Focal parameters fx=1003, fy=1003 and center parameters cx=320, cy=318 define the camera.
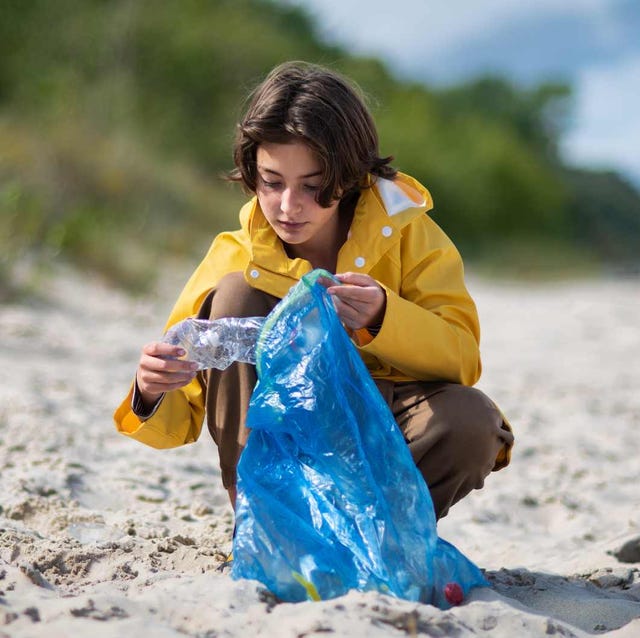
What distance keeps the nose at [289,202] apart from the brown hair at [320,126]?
0.18 ft

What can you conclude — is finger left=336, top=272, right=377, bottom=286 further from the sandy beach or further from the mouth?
the sandy beach

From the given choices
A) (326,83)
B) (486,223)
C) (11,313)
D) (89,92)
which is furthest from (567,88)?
(326,83)

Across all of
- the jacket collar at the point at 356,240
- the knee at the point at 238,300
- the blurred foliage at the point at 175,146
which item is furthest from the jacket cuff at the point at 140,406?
the blurred foliage at the point at 175,146

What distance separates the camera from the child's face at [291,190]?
212 cm

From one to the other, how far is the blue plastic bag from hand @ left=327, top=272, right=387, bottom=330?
31 millimetres

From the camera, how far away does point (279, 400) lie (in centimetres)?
198

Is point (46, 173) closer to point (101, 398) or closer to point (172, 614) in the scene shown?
point (101, 398)

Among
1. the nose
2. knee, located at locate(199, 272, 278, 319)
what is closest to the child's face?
the nose

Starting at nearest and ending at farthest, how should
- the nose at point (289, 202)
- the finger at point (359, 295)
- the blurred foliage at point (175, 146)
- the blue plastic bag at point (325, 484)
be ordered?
the blue plastic bag at point (325, 484) < the finger at point (359, 295) < the nose at point (289, 202) < the blurred foliage at point (175, 146)

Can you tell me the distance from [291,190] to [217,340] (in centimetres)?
36

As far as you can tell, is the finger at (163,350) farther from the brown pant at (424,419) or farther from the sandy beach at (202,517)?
the sandy beach at (202,517)

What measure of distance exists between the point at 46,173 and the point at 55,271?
2.08m

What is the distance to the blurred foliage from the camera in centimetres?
788

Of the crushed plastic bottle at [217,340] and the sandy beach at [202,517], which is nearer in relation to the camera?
the sandy beach at [202,517]
